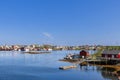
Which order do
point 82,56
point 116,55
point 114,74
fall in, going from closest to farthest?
1. point 114,74
2. point 116,55
3. point 82,56

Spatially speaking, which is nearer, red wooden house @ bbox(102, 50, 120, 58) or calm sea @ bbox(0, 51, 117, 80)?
calm sea @ bbox(0, 51, 117, 80)

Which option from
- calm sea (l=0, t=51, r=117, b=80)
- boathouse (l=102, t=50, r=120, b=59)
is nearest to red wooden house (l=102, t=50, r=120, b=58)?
boathouse (l=102, t=50, r=120, b=59)

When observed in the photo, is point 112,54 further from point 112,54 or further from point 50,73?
point 50,73

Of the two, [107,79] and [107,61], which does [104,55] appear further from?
[107,79]

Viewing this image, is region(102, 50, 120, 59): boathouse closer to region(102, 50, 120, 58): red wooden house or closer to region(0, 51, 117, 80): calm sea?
region(102, 50, 120, 58): red wooden house

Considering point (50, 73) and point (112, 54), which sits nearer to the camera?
point (50, 73)

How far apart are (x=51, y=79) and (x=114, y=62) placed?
98.4 feet

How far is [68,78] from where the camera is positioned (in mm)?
58844

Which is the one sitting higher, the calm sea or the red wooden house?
the red wooden house

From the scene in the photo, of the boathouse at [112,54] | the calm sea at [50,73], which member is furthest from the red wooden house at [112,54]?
the calm sea at [50,73]

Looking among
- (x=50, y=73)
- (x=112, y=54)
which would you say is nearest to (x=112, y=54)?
(x=112, y=54)

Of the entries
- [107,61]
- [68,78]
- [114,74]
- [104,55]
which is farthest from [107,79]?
[104,55]

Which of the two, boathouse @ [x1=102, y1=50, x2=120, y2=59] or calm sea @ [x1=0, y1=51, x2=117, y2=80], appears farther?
boathouse @ [x1=102, y1=50, x2=120, y2=59]

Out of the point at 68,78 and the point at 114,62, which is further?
the point at 114,62
